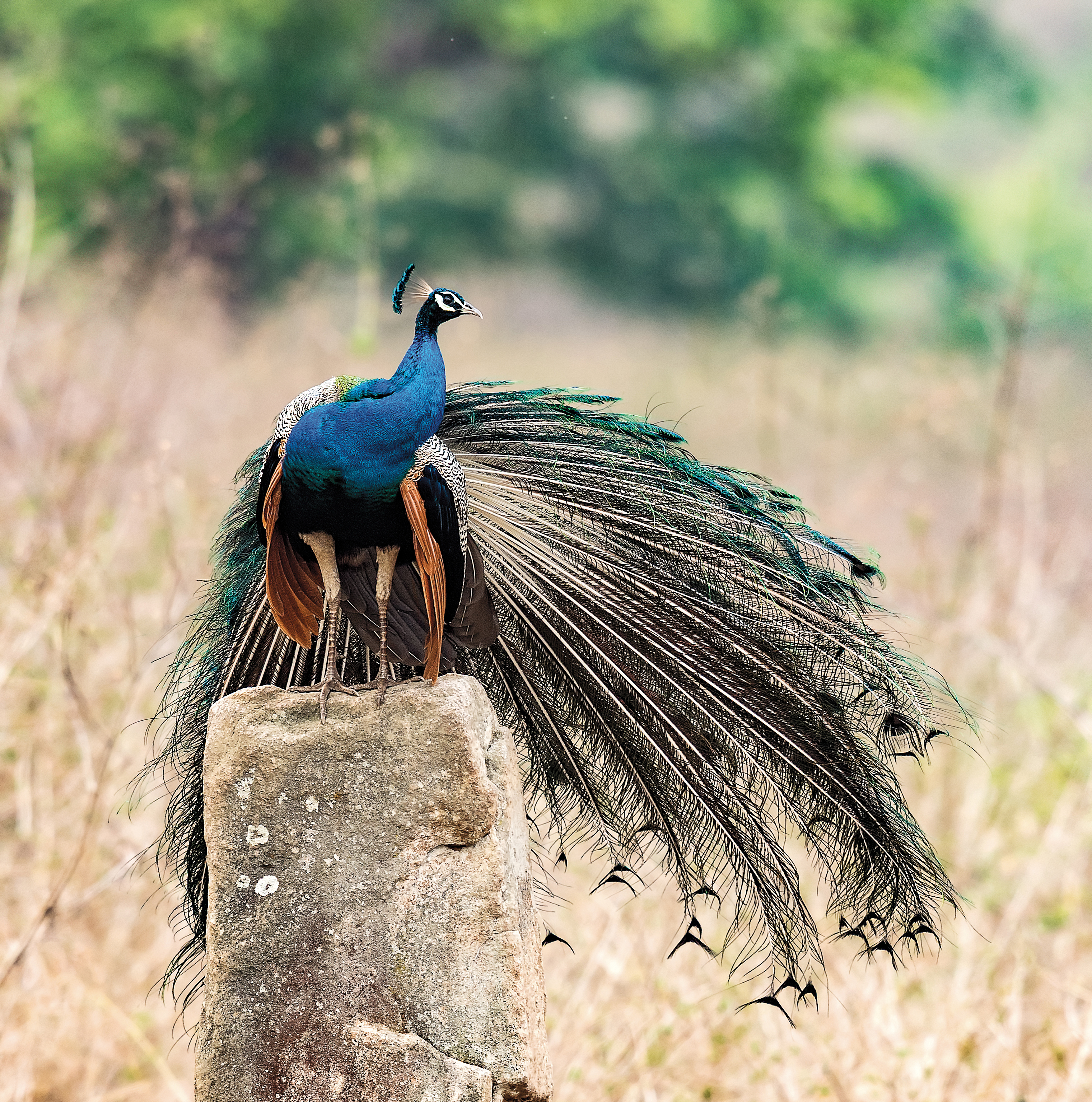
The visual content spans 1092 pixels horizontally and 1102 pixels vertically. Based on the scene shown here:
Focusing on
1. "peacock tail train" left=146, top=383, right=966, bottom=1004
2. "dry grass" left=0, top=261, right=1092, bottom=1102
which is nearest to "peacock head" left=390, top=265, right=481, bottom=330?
"peacock tail train" left=146, top=383, right=966, bottom=1004

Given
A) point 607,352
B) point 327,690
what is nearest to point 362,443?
point 327,690

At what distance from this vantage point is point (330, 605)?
319 centimetres

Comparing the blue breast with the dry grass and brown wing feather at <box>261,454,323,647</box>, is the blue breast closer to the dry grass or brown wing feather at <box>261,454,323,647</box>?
brown wing feather at <box>261,454,323,647</box>

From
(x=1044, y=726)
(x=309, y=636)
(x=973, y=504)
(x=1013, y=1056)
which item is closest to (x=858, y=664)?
(x=309, y=636)

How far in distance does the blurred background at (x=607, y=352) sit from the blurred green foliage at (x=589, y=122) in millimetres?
57

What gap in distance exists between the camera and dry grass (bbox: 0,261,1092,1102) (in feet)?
16.4

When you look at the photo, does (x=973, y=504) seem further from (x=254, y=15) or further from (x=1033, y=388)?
(x=254, y=15)

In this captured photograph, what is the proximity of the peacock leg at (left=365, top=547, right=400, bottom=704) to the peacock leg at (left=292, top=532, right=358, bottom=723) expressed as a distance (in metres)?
0.07

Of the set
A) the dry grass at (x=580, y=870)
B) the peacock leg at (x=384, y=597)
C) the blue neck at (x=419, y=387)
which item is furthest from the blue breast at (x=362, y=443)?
the dry grass at (x=580, y=870)

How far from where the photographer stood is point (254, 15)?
1577 cm

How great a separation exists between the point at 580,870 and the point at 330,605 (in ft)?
13.7

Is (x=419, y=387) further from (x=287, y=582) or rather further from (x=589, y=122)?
(x=589, y=122)

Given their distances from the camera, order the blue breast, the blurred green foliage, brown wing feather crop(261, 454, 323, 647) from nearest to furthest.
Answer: the blue breast, brown wing feather crop(261, 454, 323, 647), the blurred green foliage

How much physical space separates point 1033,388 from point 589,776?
9.84m
